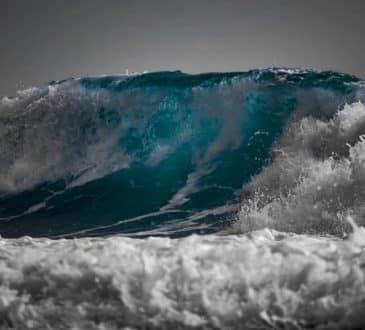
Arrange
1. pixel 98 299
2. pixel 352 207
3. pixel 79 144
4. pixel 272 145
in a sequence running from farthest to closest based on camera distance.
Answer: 1. pixel 79 144
2. pixel 272 145
3. pixel 352 207
4. pixel 98 299

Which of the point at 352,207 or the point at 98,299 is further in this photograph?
the point at 352,207

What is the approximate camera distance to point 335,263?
6.03ft

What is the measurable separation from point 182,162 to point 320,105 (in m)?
3.19

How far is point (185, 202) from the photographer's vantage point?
920cm

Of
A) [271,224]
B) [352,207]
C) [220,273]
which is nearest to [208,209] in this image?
[271,224]

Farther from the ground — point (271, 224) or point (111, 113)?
point (111, 113)

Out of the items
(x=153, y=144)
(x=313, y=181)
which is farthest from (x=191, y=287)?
(x=153, y=144)

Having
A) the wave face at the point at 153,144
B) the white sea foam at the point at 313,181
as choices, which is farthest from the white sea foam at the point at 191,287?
the wave face at the point at 153,144

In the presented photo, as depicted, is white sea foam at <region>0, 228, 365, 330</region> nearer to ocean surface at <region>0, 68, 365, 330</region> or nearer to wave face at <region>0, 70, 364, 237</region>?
ocean surface at <region>0, 68, 365, 330</region>

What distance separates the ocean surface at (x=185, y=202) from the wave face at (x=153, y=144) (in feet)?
0.12

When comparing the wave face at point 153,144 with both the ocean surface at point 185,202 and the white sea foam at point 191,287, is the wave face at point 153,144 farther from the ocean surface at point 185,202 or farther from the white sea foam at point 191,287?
the white sea foam at point 191,287

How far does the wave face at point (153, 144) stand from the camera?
896 cm

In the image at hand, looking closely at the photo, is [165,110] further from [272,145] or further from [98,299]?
[98,299]

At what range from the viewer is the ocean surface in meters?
1.80
